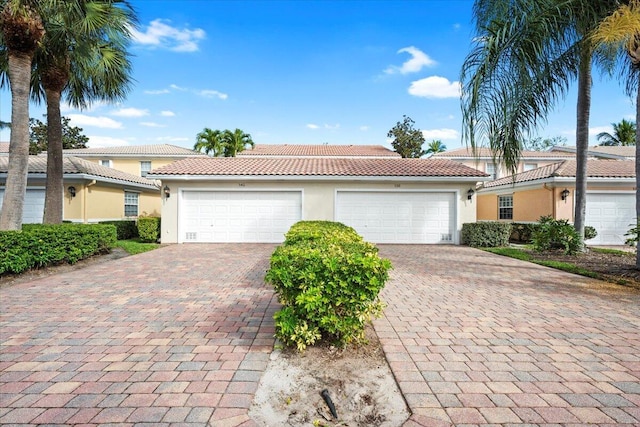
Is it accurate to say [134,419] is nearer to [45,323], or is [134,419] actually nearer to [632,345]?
[45,323]

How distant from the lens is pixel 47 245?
7148 mm

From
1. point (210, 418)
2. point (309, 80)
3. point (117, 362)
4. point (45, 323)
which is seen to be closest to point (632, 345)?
point (210, 418)

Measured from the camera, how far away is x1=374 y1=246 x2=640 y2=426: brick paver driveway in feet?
7.47

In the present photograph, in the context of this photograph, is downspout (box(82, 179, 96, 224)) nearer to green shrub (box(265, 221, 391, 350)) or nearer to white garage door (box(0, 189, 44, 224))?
white garage door (box(0, 189, 44, 224))

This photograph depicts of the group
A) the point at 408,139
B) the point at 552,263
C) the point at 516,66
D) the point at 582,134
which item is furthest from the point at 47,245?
the point at 408,139

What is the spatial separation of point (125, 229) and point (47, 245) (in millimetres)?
7560

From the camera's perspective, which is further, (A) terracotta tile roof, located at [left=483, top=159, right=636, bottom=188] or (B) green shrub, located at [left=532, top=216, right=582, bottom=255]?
(A) terracotta tile roof, located at [left=483, top=159, right=636, bottom=188]

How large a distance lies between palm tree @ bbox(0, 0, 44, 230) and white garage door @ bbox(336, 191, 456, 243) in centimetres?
980

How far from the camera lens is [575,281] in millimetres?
6441

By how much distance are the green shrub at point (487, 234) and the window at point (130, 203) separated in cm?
1709

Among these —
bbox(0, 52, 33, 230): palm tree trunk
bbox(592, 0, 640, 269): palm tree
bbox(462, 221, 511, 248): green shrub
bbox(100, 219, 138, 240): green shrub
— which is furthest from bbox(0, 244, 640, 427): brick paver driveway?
bbox(100, 219, 138, 240): green shrub

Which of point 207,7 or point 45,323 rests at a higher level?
point 207,7

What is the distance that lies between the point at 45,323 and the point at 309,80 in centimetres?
1633

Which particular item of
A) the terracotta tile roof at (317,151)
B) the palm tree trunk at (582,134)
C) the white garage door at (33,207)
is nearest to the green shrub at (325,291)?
the palm tree trunk at (582,134)
